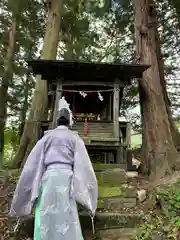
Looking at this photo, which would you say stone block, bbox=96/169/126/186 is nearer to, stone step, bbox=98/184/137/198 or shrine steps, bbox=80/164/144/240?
shrine steps, bbox=80/164/144/240

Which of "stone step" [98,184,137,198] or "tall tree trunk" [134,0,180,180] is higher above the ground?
"tall tree trunk" [134,0,180,180]

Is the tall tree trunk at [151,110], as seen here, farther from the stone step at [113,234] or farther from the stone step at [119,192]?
the stone step at [113,234]

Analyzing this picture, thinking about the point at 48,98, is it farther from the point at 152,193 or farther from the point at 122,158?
the point at 152,193

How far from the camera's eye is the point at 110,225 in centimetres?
448

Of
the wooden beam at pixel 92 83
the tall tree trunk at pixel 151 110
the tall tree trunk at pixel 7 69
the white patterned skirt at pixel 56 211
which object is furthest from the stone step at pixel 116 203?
the tall tree trunk at pixel 7 69

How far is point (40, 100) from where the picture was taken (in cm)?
870

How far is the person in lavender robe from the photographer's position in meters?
3.12

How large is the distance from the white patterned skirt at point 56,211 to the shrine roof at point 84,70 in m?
4.45

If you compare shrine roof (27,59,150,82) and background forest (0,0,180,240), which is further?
shrine roof (27,59,150,82)

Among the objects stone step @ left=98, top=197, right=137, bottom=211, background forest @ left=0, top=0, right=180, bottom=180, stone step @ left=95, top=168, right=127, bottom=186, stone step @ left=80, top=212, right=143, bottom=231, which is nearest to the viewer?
stone step @ left=80, top=212, right=143, bottom=231

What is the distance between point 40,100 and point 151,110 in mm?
3371

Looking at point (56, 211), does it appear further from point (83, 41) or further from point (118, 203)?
point (83, 41)

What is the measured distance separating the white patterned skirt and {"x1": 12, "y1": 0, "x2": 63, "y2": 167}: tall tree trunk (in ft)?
15.0

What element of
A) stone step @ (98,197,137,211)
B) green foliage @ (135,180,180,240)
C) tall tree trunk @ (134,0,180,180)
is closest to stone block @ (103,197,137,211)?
stone step @ (98,197,137,211)
